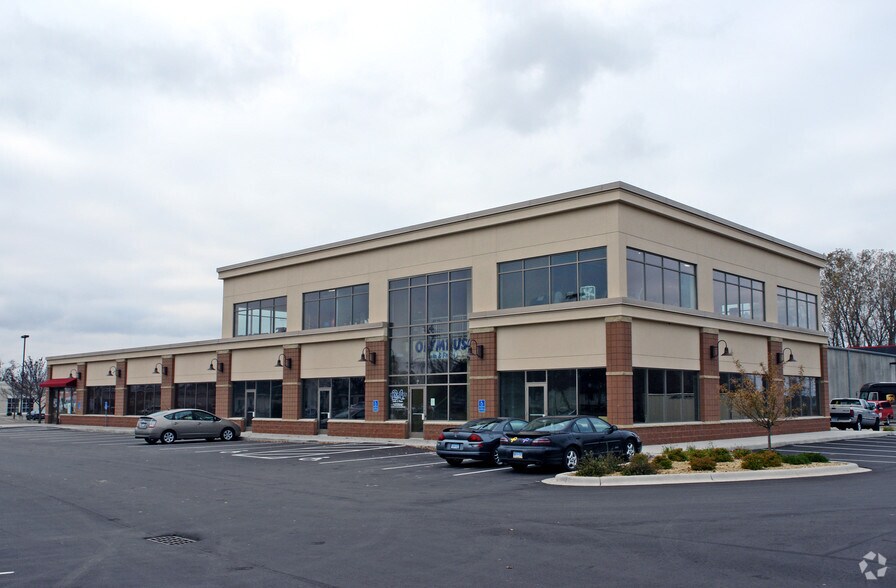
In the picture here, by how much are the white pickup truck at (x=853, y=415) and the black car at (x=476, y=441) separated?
999 inches

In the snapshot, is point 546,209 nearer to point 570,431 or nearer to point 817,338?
point 570,431

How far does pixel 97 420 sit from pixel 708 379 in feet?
132

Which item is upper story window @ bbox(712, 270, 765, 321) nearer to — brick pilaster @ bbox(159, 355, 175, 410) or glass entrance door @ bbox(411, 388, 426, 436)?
glass entrance door @ bbox(411, 388, 426, 436)

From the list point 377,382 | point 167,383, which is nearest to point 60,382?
point 167,383

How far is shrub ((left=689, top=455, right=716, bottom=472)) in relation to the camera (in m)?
18.2

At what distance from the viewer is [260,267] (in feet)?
140

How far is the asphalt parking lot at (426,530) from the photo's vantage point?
897cm

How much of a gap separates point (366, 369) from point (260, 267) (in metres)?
10.3

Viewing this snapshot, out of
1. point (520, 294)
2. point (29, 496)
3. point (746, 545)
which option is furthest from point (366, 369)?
point (746, 545)

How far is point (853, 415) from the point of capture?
4091 centimetres

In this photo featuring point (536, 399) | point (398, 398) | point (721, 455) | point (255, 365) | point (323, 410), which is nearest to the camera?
point (721, 455)

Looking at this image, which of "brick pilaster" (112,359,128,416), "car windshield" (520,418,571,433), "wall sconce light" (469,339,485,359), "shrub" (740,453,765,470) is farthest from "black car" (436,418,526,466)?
"brick pilaster" (112,359,128,416)

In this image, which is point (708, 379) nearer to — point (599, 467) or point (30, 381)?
point (599, 467)

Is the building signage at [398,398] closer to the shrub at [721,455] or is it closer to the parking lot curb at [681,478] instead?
the shrub at [721,455]
